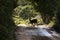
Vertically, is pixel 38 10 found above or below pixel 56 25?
above

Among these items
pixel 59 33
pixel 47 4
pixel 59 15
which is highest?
pixel 47 4

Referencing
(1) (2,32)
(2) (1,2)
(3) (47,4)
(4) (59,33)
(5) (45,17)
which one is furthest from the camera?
(5) (45,17)

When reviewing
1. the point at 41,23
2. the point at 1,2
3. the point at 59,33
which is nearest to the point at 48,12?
the point at 41,23

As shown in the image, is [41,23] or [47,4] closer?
[47,4]

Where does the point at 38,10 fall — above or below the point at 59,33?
above

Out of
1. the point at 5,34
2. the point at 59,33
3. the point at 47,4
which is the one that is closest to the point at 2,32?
the point at 5,34

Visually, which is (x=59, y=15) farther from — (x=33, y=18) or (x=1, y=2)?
(x=1, y=2)

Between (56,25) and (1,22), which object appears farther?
(56,25)

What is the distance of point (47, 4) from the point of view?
68.7ft

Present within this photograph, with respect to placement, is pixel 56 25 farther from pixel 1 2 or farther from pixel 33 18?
pixel 1 2

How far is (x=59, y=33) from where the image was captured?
16656mm

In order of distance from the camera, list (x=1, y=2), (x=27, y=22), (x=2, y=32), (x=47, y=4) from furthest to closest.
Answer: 1. (x=27, y=22)
2. (x=47, y=4)
3. (x=1, y=2)
4. (x=2, y=32)

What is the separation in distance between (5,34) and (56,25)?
1082 centimetres

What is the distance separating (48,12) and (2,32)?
49.1ft
